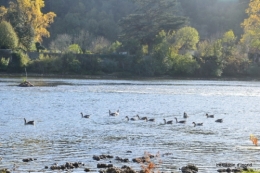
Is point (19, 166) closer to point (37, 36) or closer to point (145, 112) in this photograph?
point (145, 112)

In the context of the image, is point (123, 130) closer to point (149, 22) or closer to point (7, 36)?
point (7, 36)

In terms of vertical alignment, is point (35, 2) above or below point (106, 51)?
above

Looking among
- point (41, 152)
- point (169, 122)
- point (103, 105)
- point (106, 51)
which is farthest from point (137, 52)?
point (41, 152)

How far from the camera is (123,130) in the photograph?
39688 mm

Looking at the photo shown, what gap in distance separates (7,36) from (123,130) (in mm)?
75012

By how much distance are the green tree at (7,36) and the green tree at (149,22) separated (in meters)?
21.4

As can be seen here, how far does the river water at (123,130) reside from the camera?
94.9 ft

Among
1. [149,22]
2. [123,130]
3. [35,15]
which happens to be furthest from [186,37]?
[123,130]

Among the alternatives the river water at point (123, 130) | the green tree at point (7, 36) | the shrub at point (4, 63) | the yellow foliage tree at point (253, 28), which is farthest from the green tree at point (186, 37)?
the river water at point (123, 130)

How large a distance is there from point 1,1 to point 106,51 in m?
52.8

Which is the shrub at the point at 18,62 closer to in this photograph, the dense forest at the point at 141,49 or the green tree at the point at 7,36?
the dense forest at the point at 141,49

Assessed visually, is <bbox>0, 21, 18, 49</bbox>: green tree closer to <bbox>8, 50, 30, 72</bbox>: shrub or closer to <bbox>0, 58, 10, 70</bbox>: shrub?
<bbox>8, 50, 30, 72</bbox>: shrub

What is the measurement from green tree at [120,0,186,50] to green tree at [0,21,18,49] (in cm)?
2143

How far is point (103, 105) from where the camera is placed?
58.4 metres
